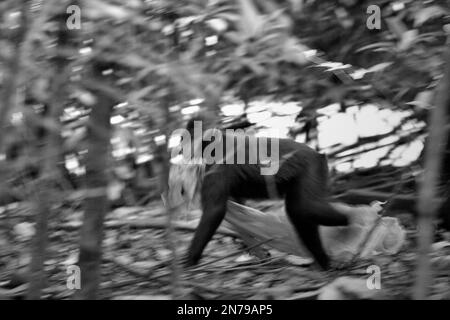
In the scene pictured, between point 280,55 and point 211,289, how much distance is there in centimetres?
157

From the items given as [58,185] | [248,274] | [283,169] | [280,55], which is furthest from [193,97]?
[283,169]

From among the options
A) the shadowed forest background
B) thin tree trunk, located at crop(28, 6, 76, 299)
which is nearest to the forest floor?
the shadowed forest background

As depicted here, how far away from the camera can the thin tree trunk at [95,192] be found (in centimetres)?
264

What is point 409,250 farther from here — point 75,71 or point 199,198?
point 75,71

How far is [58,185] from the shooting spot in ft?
10.3

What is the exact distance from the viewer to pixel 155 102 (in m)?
2.61

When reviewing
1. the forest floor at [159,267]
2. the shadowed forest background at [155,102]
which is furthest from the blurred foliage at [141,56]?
the forest floor at [159,267]

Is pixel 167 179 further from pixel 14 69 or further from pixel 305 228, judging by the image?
pixel 305 228

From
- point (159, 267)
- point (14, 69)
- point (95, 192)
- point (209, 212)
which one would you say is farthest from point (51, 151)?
point (209, 212)

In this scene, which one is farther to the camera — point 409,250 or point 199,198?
point 199,198

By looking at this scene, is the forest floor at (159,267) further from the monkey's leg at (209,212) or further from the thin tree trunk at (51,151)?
the thin tree trunk at (51,151)

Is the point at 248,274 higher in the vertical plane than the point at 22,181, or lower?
lower

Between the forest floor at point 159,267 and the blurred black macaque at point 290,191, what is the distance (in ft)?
0.54

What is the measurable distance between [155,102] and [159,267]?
6.22 feet
